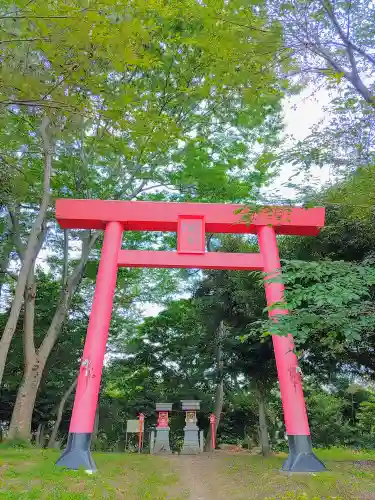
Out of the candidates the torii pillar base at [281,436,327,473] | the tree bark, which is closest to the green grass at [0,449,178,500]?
the torii pillar base at [281,436,327,473]

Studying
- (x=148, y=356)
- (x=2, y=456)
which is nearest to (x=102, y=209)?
(x=2, y=456)

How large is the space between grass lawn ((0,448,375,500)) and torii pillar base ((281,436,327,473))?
0.17 m

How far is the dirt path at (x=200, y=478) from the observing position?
5.17 meters

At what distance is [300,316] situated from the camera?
159 inches

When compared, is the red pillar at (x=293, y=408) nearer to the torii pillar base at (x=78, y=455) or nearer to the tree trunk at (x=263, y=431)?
the torii pillar base at (x=78, y=455)

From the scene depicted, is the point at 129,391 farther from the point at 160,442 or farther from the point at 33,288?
the point at 33,288

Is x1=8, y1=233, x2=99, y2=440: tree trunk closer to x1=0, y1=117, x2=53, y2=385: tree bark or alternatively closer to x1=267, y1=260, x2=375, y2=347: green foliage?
x1=0, y1=117, x2=53, y2=385: tree bark

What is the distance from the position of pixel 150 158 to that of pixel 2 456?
20.7ft

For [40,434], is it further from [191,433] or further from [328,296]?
[328,296]

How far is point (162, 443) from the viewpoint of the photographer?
11.1 metres

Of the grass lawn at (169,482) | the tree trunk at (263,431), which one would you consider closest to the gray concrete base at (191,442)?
the tree trunk at (263,431)

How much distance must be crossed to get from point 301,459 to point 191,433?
6.00 metres

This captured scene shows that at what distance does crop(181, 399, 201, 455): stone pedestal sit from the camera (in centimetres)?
1079

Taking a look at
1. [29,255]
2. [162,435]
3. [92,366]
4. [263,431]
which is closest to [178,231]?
[92,366]
